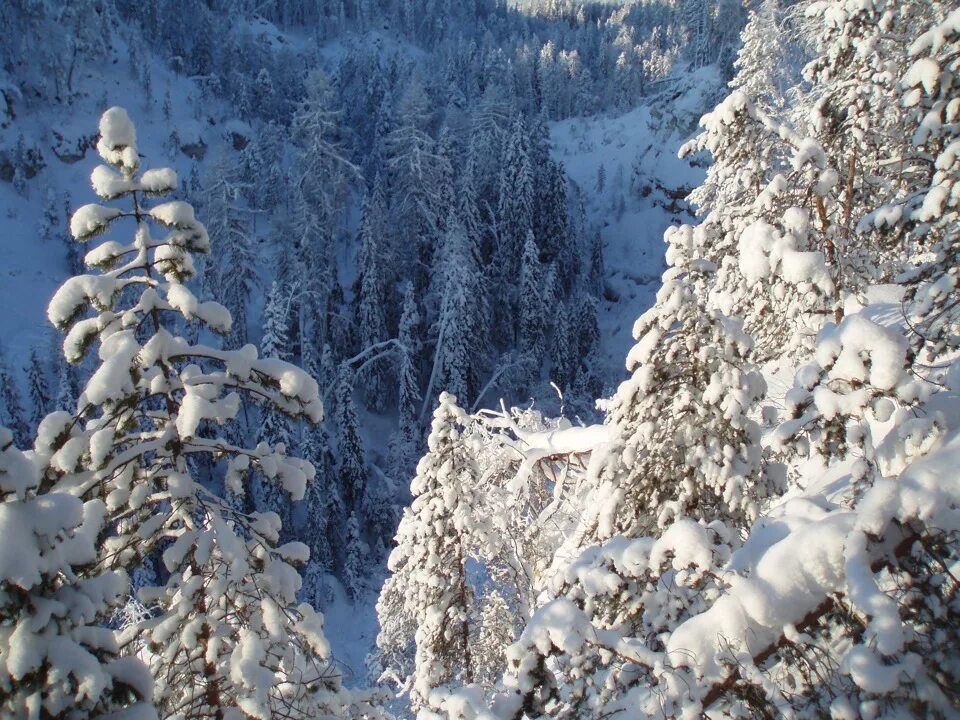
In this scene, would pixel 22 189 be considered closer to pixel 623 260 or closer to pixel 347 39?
pixel 623 260

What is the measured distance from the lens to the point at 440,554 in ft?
36.0

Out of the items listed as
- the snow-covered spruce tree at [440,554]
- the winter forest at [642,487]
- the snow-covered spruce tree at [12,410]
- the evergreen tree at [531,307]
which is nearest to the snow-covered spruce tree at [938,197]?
the winter forest at [642,487]

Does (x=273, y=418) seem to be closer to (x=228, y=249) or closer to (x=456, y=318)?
(x=456, y=318)

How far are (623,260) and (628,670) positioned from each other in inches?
2022

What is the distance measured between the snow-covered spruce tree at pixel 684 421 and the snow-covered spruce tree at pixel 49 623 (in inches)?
174

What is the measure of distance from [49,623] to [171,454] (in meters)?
1.45

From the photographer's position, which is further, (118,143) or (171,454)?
(171,454)

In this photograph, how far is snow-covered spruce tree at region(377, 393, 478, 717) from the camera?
10492 millimetres

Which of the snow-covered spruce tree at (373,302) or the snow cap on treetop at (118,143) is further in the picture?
the snow-covered spruce tree at (373,302)

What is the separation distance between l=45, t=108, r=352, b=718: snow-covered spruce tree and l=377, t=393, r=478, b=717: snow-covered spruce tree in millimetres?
5736

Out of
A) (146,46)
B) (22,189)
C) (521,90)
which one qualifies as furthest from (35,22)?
(521,90)

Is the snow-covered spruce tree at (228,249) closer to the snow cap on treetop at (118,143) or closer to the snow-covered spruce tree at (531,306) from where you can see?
the snow-covered spruce tree at (531,306)

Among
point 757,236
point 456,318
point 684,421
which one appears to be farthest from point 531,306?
point 757,236

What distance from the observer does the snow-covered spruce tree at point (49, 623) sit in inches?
119
